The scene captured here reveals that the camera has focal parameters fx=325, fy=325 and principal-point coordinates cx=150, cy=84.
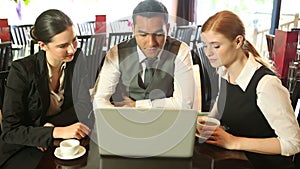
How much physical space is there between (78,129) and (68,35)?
486 mm

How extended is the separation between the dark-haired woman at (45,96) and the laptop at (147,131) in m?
0.26

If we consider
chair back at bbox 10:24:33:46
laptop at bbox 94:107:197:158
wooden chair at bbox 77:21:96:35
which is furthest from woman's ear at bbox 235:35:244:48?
wooden chair at bbox 77:21:96:35

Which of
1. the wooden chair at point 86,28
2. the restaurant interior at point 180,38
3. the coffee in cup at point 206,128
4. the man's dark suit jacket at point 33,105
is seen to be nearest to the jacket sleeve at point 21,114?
the man's dark suit jacket at point 33,105

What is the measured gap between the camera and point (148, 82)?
1.71 m

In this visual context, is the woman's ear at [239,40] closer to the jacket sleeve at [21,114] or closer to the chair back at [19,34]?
the jacket sleeve at [21,114]

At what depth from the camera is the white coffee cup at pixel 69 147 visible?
3.41 ft

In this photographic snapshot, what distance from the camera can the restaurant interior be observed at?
3.39ft

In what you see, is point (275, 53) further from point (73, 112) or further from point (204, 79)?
point (73, 112)

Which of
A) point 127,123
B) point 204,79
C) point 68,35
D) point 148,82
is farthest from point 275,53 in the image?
point 127,123

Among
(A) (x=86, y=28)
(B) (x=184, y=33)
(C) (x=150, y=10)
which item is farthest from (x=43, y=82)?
(A) (x=86, y=28)

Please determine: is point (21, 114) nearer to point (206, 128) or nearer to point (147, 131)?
point (147, 131)

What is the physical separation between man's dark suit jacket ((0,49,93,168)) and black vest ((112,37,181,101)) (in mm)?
222

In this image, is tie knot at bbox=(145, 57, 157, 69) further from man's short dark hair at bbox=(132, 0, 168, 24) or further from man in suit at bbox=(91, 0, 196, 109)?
man's short dark hair at bbox=(132, 0, 168, 24)

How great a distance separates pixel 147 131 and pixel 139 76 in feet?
2.56
